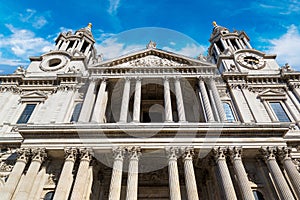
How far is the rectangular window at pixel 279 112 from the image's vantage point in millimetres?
23031

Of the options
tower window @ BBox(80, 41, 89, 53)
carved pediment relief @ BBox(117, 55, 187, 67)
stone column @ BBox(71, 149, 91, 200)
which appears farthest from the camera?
tower window @ BBox(80, 41, 89, 53)

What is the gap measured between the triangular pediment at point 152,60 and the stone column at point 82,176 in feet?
38.7

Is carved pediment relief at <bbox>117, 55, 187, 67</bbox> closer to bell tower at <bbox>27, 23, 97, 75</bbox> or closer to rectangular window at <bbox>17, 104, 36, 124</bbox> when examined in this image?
bell tower at <bbox>27, 23, 97, 75</bbox>

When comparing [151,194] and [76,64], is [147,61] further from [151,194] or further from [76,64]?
[151,194]

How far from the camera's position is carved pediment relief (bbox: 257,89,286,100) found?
80.7 feet

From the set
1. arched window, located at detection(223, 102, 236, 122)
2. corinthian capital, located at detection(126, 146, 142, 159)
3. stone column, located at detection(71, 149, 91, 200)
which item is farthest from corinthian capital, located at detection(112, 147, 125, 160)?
arched window, located at detection(223, 102, 236, 122)

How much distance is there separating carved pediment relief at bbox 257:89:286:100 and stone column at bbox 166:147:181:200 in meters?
12.6

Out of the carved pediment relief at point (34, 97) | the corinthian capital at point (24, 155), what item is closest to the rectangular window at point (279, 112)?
the corinthian capital at point (24, 155)

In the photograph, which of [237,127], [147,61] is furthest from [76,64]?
[237,127]

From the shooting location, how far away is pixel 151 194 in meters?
19.4

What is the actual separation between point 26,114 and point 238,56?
24.9 meters

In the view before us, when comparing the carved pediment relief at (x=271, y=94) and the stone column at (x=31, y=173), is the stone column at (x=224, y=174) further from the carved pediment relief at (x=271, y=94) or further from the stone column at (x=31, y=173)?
the stone column at (x=31, y=173)

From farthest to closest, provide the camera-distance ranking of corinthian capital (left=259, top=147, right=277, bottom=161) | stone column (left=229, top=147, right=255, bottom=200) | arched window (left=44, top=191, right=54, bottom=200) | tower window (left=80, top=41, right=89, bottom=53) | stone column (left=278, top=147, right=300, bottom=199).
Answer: tower window (left=80, top=41, right=89, bottom=53) → corinthian capital (left=259, top=147, right=277, bottom=161) → arched window (left=44, top=191, right=54, bottom=200) → stone column (left=278, top=147, right=300, bottom=199) → stone column (left=229, top=147, right=255, bottom=200)

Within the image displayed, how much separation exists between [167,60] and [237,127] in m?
12.4
